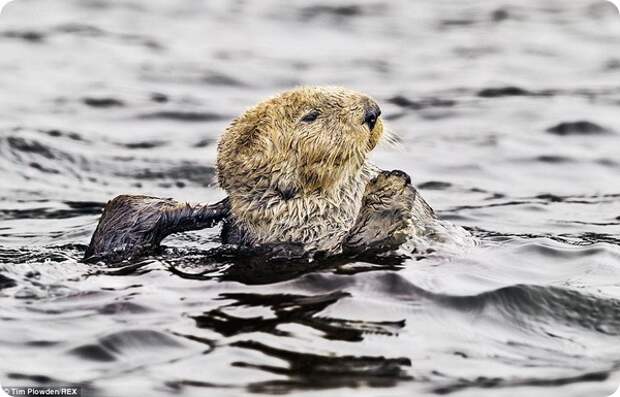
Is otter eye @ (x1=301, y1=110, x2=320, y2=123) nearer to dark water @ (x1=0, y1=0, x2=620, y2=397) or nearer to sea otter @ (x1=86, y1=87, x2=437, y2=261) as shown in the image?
sea otter @ (x1=86, y1=87, x2=437, y2=261)

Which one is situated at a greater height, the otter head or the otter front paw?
the otter head

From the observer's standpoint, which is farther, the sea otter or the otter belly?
the otter belly

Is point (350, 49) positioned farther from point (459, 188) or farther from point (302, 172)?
point (302, 172)

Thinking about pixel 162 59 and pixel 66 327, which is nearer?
pixel 66 327

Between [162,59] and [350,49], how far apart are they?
2200 millimetres

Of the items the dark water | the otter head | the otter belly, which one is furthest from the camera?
the otter belly

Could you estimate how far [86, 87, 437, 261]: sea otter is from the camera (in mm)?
6180

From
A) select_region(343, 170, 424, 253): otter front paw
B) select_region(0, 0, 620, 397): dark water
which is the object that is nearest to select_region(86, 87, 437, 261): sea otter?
select_region(343, 170, 424, 253): otter front paw

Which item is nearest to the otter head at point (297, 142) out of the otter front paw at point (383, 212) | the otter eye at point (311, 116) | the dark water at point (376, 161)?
the otter eye at point (311, 116)

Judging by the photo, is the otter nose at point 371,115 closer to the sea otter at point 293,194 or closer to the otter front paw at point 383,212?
the sea otter at point 293,194

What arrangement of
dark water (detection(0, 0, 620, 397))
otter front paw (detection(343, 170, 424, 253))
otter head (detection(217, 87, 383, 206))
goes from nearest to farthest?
dark water (detection(0, 0, 620, 397)), otter front paw (detection(343, 170, 424, 253)), otter head (detection(217, 87, 383, 206))

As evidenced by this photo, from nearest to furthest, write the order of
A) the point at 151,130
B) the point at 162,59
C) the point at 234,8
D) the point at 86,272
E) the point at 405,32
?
the point at 86,272
the point at 151,130
the point at 162,59
the point at 405,32
the point at 234,8

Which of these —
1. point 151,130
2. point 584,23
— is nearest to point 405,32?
point 584,23

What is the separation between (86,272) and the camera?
19.8 feet
